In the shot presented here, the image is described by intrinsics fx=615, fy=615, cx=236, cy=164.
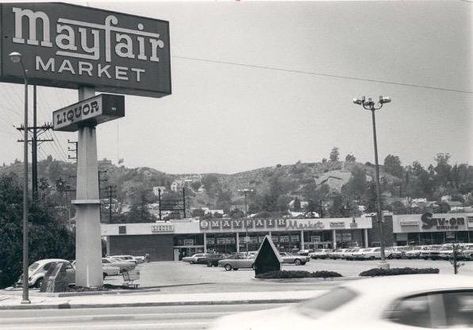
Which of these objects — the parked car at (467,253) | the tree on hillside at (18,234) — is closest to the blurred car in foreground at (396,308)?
the tree on hillside at (18,234)

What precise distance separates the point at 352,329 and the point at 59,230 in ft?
140

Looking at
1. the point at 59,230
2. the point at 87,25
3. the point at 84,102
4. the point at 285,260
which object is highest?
the point at 87,25

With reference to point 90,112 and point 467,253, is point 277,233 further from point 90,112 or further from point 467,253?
point 90,112

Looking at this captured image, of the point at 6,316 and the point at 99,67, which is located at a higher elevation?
the point at 99,67

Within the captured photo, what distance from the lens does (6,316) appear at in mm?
17266

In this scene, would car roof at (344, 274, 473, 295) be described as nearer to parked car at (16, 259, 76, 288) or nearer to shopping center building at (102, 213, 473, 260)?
parked car at (16, 259, 76, 288)

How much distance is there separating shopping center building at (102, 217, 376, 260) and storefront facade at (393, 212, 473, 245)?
6272 mm

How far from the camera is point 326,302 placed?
6.73 metres

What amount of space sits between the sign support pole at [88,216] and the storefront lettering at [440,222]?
246 ft

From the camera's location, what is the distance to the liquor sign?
25.7 meters

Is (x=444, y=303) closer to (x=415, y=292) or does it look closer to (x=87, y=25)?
(x=415, y=292)

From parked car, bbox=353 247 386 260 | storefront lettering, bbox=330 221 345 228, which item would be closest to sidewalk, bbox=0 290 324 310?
parked car, bbox=353 247 386 260

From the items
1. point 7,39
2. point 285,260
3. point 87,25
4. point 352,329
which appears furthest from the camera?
point 285,260

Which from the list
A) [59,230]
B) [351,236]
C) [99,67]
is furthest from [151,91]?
[351,236]
